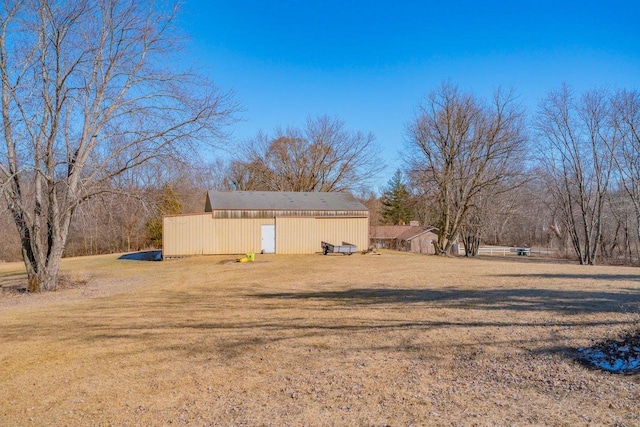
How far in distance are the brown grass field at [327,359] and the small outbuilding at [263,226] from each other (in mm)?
14874

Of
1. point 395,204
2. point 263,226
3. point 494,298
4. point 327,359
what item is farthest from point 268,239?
point 395,204

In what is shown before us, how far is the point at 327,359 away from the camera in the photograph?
6.02 meters

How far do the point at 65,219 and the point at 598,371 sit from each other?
49.2ft

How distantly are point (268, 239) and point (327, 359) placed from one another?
73.8 ft

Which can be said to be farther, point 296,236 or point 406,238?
point 406,238

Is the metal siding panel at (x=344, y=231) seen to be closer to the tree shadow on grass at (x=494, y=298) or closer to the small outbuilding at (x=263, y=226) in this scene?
the small outbuilding at (x=263, y=226)

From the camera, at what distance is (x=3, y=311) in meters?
11.1

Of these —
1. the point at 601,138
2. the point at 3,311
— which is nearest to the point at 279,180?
the point at 601,138

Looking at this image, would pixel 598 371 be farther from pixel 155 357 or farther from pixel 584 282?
pixel 584 282

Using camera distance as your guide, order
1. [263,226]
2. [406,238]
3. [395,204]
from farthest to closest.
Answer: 1. [395,204]
2. [406,238]
3. [263,226]

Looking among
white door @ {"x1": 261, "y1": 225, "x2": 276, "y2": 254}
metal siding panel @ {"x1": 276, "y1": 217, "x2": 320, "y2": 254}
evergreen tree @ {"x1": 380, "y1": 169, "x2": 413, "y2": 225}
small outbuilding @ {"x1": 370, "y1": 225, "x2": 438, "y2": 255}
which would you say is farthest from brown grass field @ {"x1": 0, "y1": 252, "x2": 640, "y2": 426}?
evergreen tree @ {"x1": 380, "y1": 169, "x2": 413, "y2": 225}

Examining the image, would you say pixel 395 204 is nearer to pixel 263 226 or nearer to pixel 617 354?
pixel 263 226

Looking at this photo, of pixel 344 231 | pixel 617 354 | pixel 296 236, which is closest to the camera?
pixel 617 354

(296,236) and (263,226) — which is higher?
(263,226)
